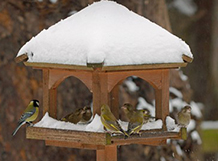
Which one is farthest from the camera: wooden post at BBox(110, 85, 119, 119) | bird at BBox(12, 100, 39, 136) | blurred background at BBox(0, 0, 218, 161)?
blurred background at BBox(0, 0, 218, 161)

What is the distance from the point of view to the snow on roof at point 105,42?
7.37m

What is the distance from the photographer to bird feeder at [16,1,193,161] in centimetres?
739

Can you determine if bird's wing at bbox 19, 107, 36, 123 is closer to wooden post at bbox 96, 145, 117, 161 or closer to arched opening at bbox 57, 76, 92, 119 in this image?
wooden post at bbox 96, 145, 117, 161

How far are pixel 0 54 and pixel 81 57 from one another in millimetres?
3471

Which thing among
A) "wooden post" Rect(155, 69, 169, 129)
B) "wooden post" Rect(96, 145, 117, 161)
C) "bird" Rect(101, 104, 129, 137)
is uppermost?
"wooden post" Rect(155, 69, 169, 129)

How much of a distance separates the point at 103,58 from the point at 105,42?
0.69ft

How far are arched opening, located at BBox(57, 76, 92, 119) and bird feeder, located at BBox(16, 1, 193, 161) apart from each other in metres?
2.53

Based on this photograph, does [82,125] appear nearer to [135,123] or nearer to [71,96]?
[135,123]

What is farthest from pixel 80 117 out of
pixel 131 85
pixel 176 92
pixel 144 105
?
pixel 176 92

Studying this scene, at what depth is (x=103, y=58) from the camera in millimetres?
7234

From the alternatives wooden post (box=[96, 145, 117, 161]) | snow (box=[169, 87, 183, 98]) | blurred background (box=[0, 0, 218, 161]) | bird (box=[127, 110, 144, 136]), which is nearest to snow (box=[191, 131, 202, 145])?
blurred background (box=[0, 0, 218, 161])

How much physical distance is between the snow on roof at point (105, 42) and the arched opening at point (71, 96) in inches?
111

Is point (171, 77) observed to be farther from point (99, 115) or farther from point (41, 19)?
point (99, 115)

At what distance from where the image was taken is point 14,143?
10641 mm
